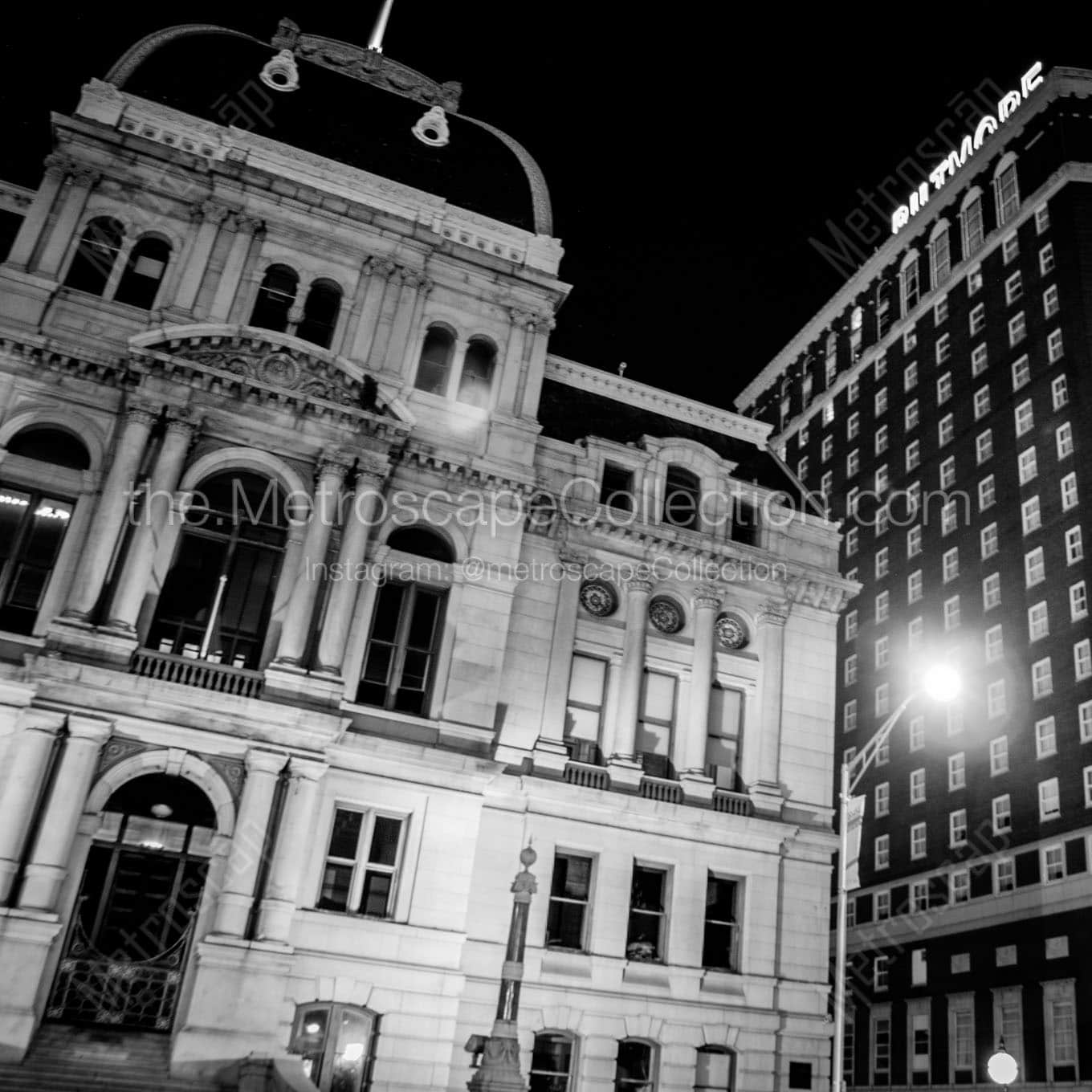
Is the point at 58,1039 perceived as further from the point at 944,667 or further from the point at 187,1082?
the point at 944,667

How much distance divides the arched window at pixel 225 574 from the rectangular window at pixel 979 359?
194ft

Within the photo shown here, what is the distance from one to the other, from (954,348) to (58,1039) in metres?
73.3

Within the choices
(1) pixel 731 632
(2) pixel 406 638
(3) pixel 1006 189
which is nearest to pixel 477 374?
(2) pixel 406 638

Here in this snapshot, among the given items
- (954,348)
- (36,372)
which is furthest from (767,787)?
(954,348)

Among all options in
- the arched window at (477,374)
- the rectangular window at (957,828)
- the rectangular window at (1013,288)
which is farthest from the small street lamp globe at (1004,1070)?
the rectangular window at (1013,288)

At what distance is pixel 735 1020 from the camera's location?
101ft

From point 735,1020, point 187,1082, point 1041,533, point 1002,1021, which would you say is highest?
point 1041,533

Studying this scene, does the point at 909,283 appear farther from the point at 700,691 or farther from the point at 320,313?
the point at 320,313

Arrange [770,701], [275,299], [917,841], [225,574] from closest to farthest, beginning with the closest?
[225,574]
[275,299]
[770,701]
[917,841]

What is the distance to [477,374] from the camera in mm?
35344

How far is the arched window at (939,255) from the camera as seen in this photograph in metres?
83.9

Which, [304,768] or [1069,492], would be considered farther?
[1069,492]

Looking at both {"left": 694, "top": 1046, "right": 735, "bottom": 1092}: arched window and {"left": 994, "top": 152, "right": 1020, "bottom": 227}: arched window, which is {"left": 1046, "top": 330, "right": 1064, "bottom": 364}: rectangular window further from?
{"left": 694, "top": 1046, "right": 735, "bottom": 1092}: arched window

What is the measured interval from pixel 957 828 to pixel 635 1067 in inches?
1598
